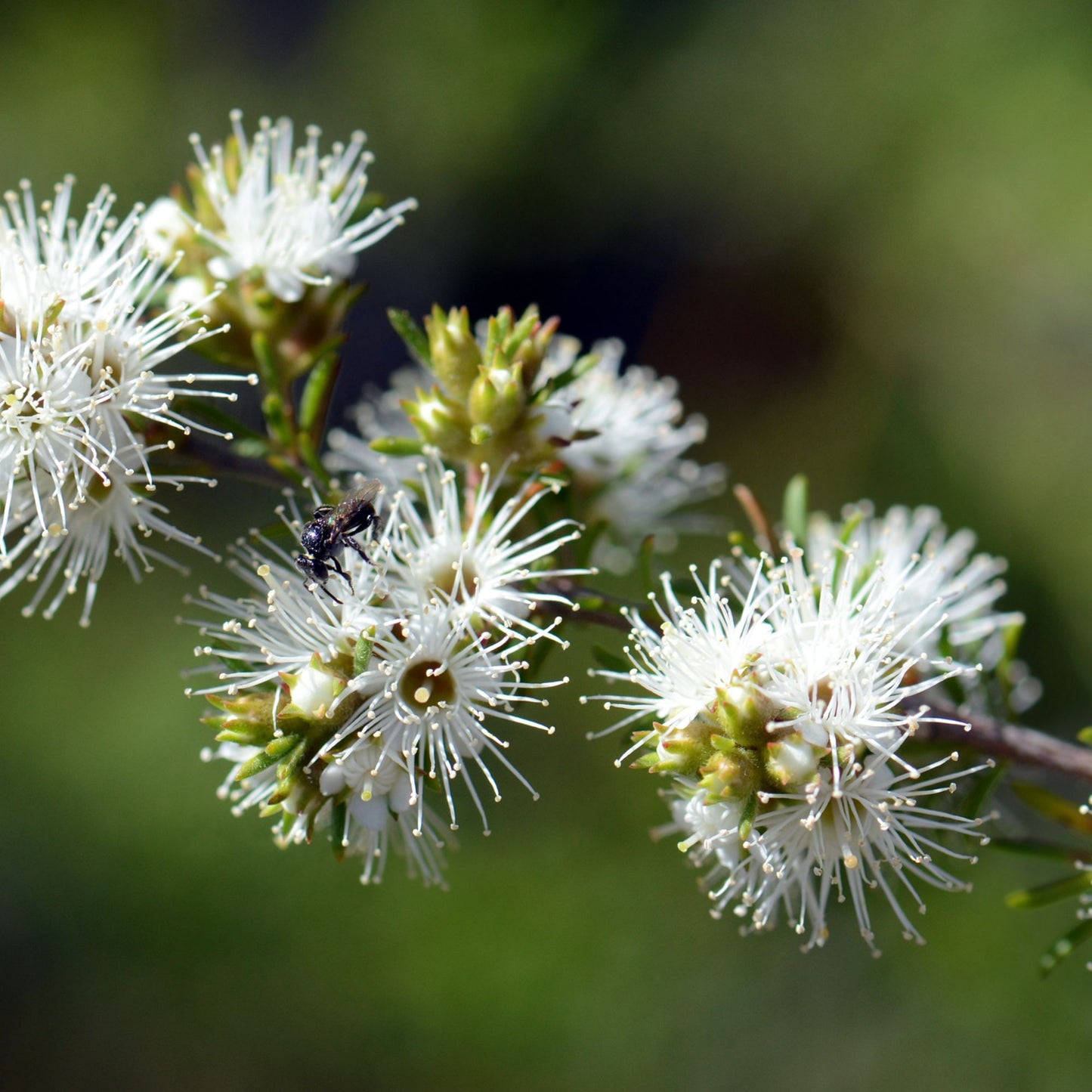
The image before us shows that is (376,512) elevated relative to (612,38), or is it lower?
lower

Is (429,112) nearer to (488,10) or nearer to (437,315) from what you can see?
(488,10)

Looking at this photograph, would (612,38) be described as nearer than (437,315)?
No

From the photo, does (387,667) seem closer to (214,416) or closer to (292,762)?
(292,762)

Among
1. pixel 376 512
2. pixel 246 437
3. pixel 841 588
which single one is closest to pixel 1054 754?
pixel 841 588

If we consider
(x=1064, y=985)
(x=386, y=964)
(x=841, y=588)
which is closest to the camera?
(x=841, y=588)

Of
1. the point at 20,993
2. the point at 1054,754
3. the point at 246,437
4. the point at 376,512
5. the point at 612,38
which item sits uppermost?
the point at 612,38
